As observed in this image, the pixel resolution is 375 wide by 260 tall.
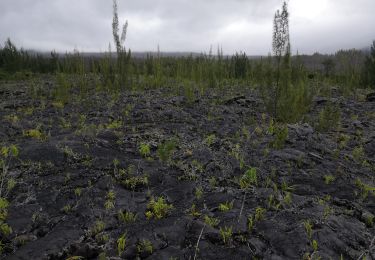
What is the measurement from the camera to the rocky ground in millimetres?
2562

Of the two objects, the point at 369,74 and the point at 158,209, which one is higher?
the point at 369,74

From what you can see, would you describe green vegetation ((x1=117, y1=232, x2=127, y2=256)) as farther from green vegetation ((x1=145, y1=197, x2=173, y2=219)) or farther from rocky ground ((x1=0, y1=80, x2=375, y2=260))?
green vegetation ((x1=145, y1=197, x2=173, y2=219))

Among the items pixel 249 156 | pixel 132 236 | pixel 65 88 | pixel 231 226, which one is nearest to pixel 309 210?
pixel 231 226

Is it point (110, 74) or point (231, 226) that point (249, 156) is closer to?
point (231, 226)

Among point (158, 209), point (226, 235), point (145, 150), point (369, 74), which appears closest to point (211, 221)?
point (226, 235)

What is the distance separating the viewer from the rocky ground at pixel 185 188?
101 inches

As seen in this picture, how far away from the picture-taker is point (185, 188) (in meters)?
3.38

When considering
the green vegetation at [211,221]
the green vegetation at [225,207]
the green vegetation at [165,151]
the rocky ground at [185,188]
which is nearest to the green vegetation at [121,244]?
the rocky ground at [185,188]

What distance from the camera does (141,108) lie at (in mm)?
6156

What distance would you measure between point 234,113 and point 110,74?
3344 mm

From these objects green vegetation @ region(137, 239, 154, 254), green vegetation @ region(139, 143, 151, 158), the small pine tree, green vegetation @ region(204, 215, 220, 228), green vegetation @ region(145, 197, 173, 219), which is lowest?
green vegetation @ region(137, 239, 154, 254)

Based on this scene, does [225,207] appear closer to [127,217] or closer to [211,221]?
[211,221]

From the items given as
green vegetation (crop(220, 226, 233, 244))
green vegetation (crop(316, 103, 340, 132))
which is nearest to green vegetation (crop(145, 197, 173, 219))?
green vegetation (crop(220, 226, 233, 244))

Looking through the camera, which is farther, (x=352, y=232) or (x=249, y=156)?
(x=249, y=156)
